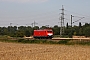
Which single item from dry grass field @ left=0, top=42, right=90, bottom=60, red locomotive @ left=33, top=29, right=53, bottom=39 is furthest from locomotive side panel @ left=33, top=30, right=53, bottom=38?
dry grass field @ left=0, top=42, right=90, bottom=60

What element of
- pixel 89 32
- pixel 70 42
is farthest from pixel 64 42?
pixel 89 32

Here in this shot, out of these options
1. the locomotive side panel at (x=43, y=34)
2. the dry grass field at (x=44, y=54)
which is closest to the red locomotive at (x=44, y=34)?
the locomotive side panel at (x=43, y=34)

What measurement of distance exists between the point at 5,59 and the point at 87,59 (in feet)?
20.9

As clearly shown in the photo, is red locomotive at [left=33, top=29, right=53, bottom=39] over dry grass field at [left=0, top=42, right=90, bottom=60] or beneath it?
over

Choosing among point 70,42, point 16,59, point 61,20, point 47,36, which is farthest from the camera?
point 61,20

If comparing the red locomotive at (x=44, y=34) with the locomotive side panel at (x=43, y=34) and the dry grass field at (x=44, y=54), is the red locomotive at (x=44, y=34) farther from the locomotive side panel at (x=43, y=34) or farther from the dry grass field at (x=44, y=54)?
the dry grass field at (x=44, y=54)

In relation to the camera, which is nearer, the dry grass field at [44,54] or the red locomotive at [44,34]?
the dry grass field at [44,54]

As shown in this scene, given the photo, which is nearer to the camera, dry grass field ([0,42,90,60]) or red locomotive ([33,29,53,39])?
dry grass field ([0,42,90,60])

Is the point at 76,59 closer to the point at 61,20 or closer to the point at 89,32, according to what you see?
the point at 61,20

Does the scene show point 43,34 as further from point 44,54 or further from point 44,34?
point 44,54

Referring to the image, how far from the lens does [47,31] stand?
66.1 meters

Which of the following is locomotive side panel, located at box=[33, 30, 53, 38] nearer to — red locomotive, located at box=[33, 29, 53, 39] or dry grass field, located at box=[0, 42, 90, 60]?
red locomotive, located at box=[33, 29, 53, 39]

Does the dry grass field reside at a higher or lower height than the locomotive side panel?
lower

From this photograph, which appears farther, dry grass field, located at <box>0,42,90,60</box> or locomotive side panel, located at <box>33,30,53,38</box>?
locomotive side panel, located at <box>33,30,53,38</box>
